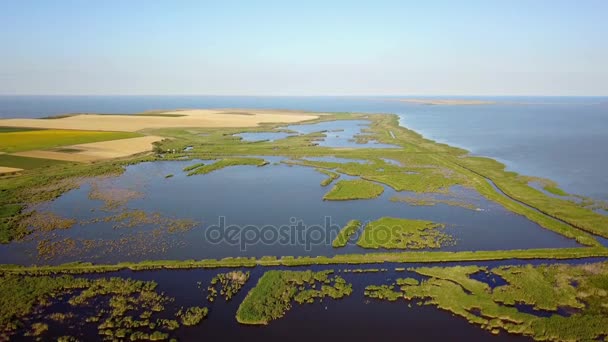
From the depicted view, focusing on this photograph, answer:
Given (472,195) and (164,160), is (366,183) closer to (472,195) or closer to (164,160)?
(472,195)

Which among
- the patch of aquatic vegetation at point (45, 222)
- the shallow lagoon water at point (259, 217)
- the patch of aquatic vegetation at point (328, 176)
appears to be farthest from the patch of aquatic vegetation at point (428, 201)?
the patch of aquatic vegetation at point (45, 222)

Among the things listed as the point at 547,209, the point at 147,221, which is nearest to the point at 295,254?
the point at 147,221

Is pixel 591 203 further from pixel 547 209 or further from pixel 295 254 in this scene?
pixel 295 254

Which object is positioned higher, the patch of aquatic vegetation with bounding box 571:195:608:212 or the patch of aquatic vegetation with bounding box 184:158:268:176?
the patch of aquatic vegetation with bounding box 184:158:268:176

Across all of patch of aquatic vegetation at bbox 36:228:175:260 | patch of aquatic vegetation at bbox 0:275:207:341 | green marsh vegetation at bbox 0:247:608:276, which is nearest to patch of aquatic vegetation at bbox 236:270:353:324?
green marsh vegetation at bbox 0:247:608:276

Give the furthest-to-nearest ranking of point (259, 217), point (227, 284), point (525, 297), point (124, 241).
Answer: point (259, 217), point (124, 241), point (227, 284), point (525, 297)

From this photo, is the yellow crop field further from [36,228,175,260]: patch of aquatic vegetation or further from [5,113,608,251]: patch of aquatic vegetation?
[36,228,175,260]: patch of aquatic vegetation
